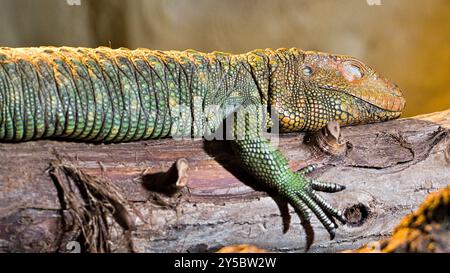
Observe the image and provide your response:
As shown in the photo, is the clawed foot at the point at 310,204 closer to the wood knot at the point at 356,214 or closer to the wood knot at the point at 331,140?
the wood knot at the point at 356,214

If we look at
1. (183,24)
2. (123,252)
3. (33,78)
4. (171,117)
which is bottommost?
(123,252)

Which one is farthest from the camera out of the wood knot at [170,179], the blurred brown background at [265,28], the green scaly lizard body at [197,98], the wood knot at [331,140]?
the blurred brown background at [265,28]

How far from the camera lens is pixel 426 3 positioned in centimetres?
429

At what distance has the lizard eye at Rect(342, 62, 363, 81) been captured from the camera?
3115 millimetres

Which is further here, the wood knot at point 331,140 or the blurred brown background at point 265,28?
the blurred brown background at point 265,28

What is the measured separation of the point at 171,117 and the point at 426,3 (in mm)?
2792

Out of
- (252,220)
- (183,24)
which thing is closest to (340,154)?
(252,220)

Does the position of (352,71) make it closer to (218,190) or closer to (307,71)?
(307,71)

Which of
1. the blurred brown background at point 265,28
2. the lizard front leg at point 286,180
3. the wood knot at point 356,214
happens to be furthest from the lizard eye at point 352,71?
the blurred brown background at point 265,28

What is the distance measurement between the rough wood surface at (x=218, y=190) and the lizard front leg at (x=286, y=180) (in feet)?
0.19

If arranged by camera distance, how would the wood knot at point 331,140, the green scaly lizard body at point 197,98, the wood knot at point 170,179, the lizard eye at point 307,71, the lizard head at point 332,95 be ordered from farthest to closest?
the lizard eye at point 307,71, the lizard head at point 332,95, the wood knot at point 331,140, the green scaly lizard body at point 197,98, the wood knot at point 170,179

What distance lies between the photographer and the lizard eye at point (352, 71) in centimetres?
311

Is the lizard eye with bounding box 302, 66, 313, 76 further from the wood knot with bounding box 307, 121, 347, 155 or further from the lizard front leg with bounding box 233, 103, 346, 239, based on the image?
the lizard front leg with bounding box 233, 103, 346, 239
